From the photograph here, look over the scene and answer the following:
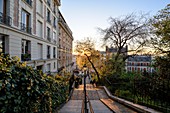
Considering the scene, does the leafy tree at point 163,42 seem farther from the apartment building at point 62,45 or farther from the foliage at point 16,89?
the apartment building at point 62,45

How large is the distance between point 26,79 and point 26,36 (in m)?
13.2

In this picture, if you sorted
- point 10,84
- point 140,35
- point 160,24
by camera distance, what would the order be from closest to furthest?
point 10,84
point 160,24
point 140,35

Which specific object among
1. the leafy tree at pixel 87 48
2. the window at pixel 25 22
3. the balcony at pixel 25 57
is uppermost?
the window at pixel 25 22

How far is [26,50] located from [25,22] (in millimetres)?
2863

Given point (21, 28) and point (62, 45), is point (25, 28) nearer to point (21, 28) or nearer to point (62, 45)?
point (21, 28)

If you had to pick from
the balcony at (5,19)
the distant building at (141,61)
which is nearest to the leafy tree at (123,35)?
the distant building at (141,61)

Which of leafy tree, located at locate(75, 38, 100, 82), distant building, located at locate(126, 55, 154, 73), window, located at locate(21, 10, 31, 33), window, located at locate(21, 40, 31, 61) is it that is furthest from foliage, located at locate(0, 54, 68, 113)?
leafy tree, located at locate(75, 38, 100, 82)

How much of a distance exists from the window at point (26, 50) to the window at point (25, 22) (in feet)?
4.16

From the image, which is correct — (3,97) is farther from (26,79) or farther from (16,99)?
(26,79)

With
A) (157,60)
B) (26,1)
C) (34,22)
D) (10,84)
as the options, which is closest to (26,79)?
(10,84)

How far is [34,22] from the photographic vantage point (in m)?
17.5

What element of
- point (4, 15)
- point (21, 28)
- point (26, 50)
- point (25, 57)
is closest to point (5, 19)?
point (4, 15)

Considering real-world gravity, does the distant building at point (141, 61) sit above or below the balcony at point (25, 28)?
below

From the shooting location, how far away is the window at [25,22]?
14.6 meters
